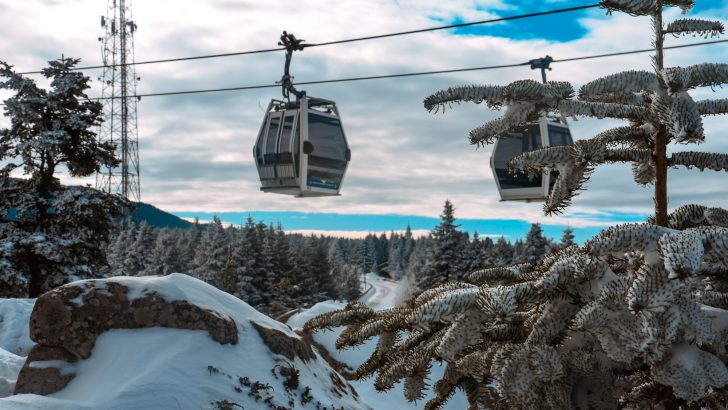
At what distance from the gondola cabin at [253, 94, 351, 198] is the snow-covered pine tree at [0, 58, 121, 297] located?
641 cm

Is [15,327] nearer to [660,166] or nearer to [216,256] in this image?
[660,166]

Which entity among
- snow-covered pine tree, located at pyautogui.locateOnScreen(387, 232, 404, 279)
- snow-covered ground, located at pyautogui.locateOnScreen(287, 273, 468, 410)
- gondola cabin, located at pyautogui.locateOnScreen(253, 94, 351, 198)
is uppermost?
gondola cabin, located at pyautogui.locateOnScreen(253, 94, 351, 198)

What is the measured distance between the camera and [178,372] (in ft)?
21.5

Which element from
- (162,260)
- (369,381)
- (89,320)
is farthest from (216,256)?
(89,320)

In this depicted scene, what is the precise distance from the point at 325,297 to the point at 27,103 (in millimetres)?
43894

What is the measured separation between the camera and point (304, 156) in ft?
54.3

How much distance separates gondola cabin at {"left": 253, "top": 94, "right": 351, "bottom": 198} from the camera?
54.2 ft

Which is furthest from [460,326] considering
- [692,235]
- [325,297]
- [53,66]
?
[325,297]

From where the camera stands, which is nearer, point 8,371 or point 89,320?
point 89,320

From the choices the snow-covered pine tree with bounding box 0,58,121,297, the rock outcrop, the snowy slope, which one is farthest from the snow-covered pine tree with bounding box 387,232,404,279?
the rock outcrop

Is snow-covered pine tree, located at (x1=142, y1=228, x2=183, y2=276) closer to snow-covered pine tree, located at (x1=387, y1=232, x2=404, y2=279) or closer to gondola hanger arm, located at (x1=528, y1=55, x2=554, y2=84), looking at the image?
gondola hanger arm, located at (x1=528, y1=55, x2=554, y2=84)

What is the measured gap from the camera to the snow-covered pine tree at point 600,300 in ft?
7.36

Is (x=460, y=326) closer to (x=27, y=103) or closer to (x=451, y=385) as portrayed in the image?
(x=451, y=385)

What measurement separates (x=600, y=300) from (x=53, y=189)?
2115 cm
